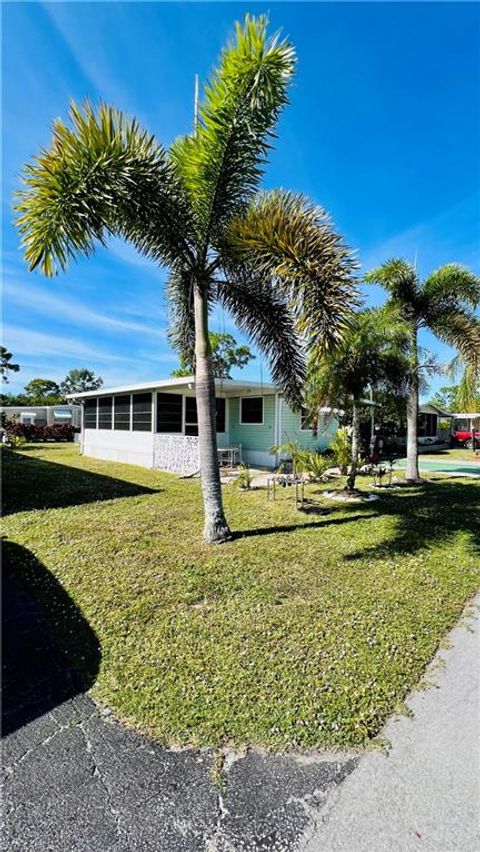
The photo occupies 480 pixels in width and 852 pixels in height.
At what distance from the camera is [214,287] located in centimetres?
671

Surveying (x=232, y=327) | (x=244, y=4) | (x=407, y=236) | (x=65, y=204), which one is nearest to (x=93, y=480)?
(x=232, y=327)

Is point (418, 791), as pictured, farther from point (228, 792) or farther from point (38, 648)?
point (38, 648)

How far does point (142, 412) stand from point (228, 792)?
1392 cm

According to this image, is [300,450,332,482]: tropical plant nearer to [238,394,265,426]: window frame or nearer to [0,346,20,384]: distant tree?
[238,394,265,426]: window frame

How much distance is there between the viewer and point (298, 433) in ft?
49.9

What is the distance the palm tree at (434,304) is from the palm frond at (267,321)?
436cm

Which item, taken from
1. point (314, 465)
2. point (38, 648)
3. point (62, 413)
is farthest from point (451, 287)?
point (62, 413)

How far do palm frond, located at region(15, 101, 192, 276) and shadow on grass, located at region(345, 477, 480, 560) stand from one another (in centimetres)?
543

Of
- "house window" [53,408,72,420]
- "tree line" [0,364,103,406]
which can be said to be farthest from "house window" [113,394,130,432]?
"house window" [53,408,72,420]

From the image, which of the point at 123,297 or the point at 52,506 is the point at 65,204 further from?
the point at 123,297

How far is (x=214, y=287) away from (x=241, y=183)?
1.65 m

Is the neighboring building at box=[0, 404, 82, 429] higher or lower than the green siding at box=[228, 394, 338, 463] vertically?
higher

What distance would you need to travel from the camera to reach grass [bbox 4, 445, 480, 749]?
101 inches

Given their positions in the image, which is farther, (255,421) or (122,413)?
(122,413)
